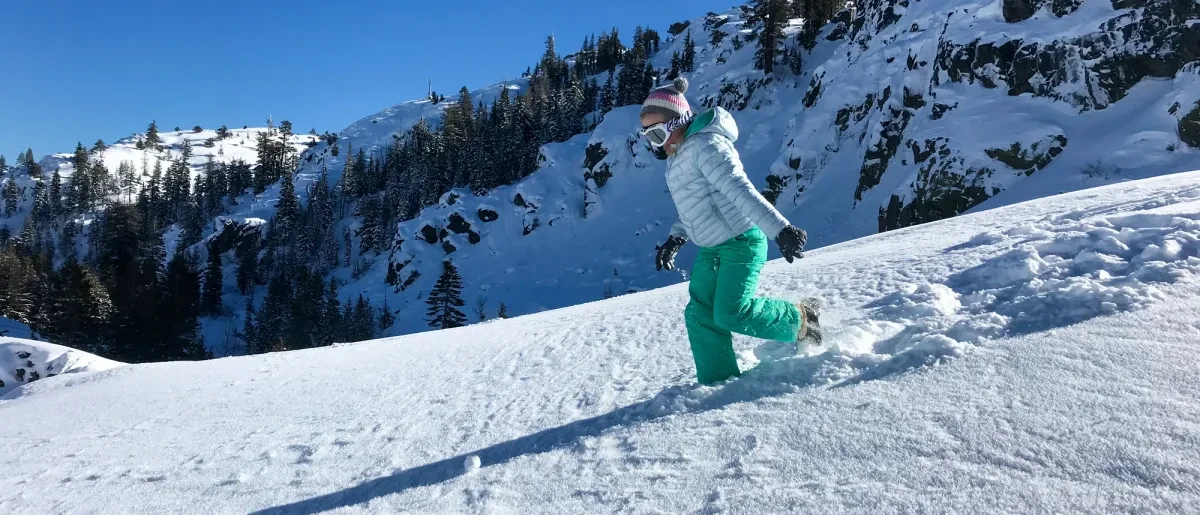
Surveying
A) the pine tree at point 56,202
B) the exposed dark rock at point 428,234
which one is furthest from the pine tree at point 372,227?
the pine tree at point 56,202

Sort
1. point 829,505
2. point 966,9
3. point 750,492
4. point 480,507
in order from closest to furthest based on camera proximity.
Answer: point 829,505
point 750,492
point 480,507
point 966,9

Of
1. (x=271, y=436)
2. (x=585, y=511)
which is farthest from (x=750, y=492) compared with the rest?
(x=271, y=436)

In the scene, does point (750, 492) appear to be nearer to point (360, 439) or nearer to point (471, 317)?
point (360, 439)

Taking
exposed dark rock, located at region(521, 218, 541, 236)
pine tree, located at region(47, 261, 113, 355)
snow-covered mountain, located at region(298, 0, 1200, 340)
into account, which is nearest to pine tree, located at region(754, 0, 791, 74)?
snow-covered mountain, located at region(298, 0, 1200, 340)

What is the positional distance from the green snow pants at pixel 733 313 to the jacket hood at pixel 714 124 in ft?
1.88

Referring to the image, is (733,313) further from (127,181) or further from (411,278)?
(127,181)

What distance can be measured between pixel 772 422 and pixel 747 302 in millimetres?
774

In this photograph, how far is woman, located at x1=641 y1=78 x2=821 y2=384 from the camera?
2861mm

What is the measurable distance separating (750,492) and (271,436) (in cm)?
297

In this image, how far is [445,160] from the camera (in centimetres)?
6494

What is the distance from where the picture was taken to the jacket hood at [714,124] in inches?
120

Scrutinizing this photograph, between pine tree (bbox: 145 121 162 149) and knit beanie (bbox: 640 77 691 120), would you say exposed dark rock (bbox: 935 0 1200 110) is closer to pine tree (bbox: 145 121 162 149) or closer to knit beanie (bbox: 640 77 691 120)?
knit beanie (bbox: 640 77 691 120)

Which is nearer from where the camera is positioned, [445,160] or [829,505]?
[829,505]

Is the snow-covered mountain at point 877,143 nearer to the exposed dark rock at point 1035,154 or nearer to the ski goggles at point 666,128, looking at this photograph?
the exposed dark rock at point 1035,154
